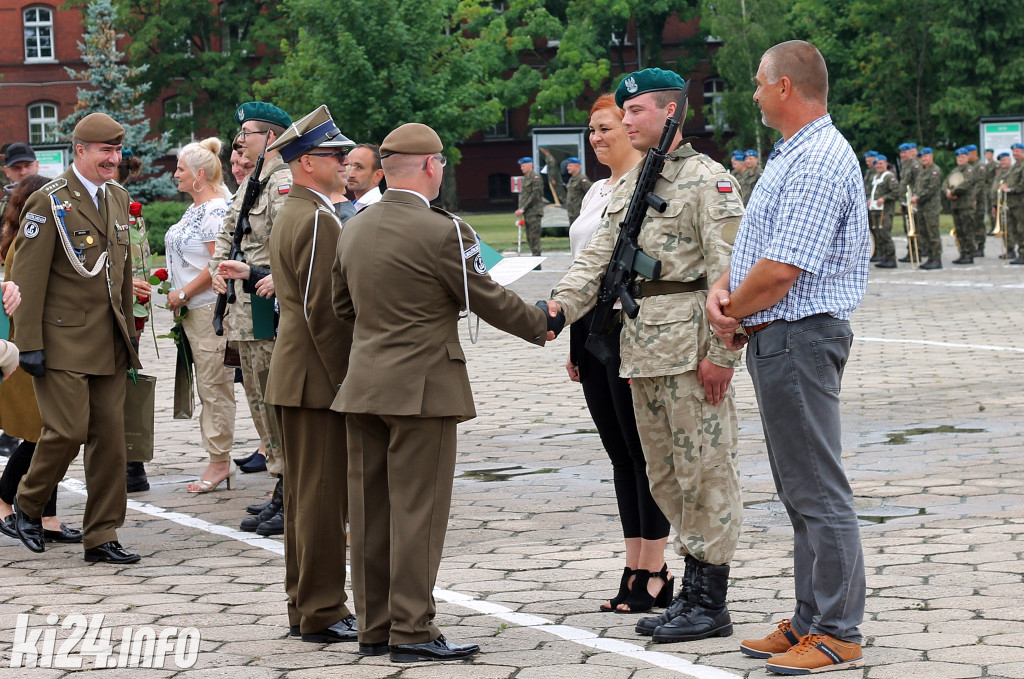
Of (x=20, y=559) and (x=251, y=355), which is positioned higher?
(x=251, y=355)

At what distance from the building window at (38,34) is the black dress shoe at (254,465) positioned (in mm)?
51826

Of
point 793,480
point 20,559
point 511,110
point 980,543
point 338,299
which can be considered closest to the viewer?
point 793,480

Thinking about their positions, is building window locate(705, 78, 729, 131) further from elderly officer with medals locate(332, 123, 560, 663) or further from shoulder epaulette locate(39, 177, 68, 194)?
elderly officer with medals locate(332, 123, 560, 663)

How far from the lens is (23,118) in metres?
57.2

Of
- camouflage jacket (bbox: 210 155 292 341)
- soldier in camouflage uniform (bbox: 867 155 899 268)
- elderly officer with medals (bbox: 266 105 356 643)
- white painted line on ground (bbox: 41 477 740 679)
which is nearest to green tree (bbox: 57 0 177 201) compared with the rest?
soldier in camouflage uniform (bbox: 867 155 899 268)

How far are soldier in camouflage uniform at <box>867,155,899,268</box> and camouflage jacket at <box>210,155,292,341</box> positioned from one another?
19902 mm

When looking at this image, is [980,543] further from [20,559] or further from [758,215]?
[20,559]

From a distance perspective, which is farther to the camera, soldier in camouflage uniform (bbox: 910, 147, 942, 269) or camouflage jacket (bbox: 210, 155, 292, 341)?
soldier in camouflage uniform (bbox: 910, 147, 942, 269)

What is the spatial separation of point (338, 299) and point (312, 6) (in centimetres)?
3293

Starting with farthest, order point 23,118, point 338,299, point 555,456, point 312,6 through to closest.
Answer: point 23,118, point 312,6, point 555,456, point 338,299

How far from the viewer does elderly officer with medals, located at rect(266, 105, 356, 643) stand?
5.41 meters

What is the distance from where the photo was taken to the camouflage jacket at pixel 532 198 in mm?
30859

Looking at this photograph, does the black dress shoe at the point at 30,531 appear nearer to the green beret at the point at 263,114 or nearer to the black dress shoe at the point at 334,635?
the black dress shoe at the point at 334,635

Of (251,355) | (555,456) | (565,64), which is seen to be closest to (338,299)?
(251,355)
